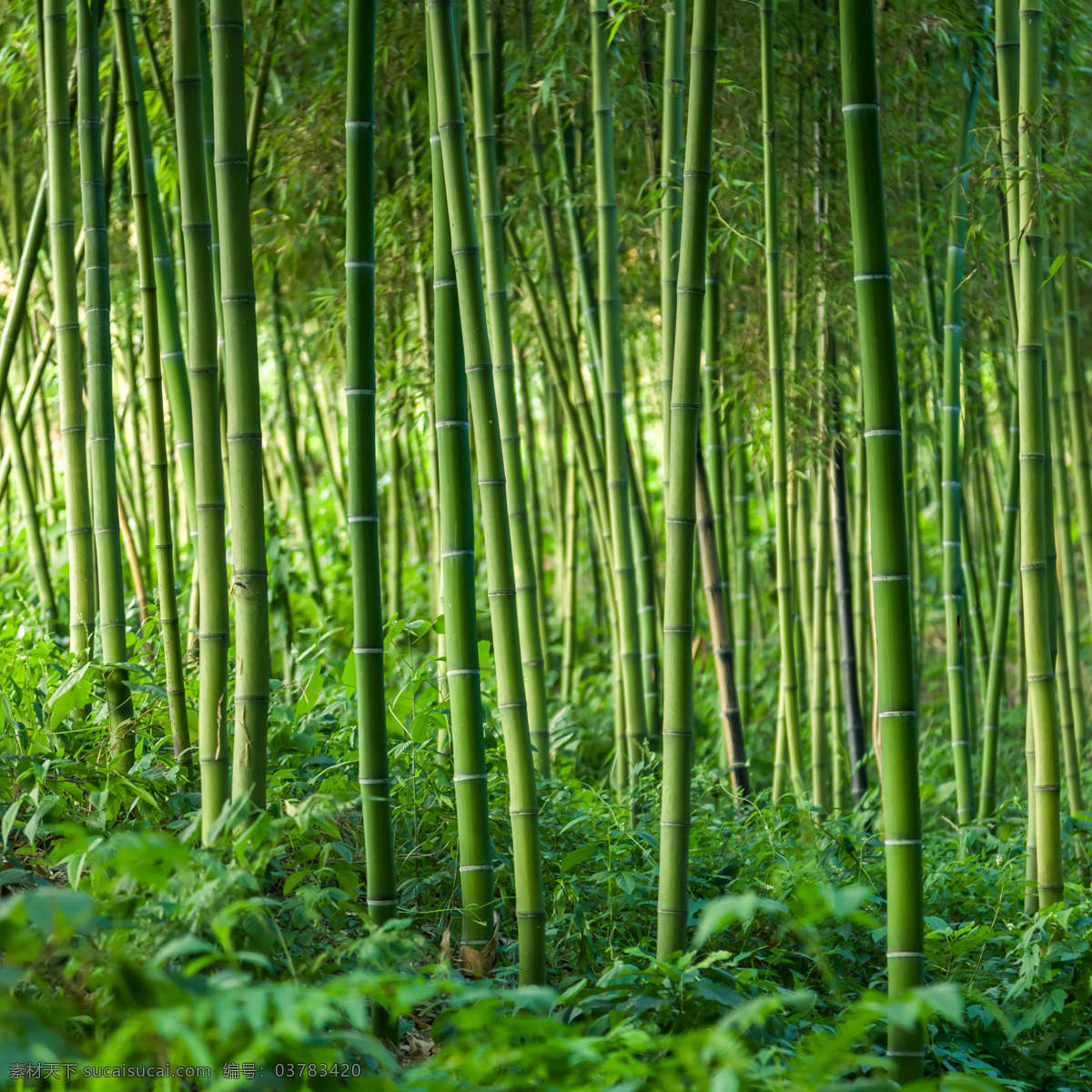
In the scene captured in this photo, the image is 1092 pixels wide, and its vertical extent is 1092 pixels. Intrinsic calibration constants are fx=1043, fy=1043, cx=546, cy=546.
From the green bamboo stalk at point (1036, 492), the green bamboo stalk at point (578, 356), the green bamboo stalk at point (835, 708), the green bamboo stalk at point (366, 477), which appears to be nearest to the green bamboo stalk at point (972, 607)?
the green bamboo stalk at point (835, 708)

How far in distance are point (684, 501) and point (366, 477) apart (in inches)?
19.3

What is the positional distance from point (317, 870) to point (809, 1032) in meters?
0.76

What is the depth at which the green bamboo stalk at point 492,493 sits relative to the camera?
1.60 m

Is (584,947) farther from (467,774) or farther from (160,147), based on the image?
(160,147)

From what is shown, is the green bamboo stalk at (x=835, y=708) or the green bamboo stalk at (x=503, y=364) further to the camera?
the green bamboo stalk at (x=835, y=708)

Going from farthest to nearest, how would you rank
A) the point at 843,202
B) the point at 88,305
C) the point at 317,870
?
the point at 843,202, the point at 88,305, the point at 317,870

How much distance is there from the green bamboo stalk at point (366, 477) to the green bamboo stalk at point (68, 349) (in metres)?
0.73

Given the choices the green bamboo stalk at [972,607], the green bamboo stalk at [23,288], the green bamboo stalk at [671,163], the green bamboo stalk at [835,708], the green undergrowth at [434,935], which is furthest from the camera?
the green bamboo stalk at [972,607]

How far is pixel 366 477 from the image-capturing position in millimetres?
1579

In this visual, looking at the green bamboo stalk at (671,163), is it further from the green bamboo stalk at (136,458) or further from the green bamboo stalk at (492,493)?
the green bamboo stalk at (136,458)

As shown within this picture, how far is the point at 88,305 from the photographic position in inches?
78.7

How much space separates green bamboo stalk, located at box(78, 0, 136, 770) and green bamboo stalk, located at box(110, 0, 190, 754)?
0.06m

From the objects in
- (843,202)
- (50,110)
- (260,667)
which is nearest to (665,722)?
(260,667)

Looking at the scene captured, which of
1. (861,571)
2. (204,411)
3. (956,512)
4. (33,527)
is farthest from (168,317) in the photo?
(861,571)
